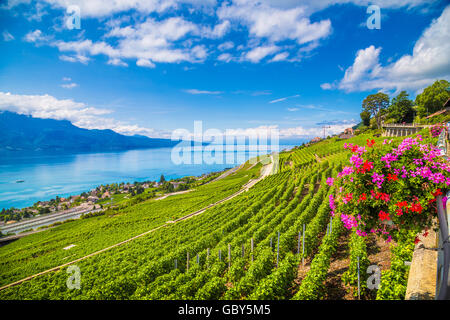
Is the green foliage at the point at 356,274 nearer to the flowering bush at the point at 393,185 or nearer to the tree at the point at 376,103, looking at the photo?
the flowering bush at the point at 393,185

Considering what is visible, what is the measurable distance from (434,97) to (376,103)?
21.5 m

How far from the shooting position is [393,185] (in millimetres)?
3752

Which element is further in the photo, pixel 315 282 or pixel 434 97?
pixel 434 97

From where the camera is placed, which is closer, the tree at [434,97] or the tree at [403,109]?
the tree at [434,97]

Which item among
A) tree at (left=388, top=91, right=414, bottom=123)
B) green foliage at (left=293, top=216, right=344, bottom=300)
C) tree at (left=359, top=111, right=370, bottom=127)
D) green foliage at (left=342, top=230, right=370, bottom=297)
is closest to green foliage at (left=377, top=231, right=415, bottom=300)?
green foliage at (left=342, top=230, right=370, bottom=297)

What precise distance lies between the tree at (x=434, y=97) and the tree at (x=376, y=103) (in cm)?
1504

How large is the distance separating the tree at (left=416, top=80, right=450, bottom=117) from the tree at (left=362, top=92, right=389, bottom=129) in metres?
15.0

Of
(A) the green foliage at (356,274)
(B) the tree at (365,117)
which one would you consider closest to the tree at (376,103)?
(B) the tree at (365,117)

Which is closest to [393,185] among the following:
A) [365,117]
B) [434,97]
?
[434,97]

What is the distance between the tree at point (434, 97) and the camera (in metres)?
41.2

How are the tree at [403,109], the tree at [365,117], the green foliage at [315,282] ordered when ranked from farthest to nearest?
the tree at [365,117] → the tree at [403,109] → the green foliage at [315,282]

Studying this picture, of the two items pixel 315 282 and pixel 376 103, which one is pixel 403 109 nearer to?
pixel 376 103

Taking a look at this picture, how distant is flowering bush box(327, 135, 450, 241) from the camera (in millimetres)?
3574
